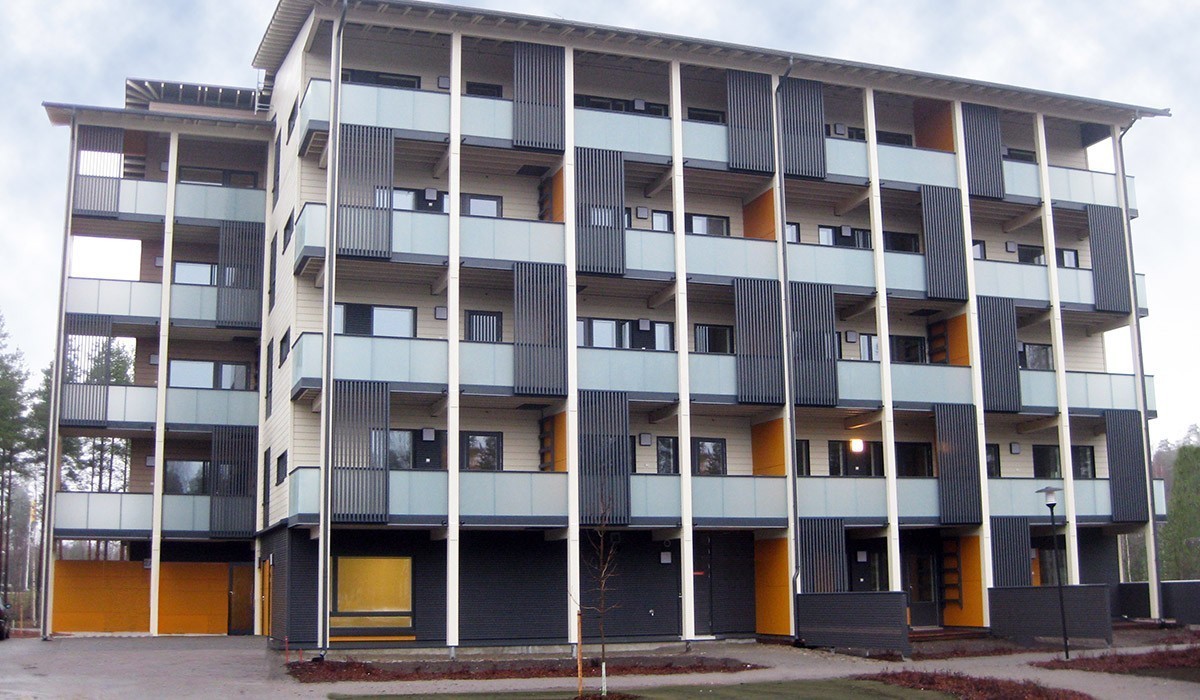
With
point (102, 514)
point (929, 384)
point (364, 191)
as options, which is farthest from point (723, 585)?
point (102, 514)

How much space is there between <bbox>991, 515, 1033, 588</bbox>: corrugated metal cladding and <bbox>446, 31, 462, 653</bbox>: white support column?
16.4m

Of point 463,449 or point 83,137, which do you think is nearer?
point 463,449

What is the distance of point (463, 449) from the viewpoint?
114 ft

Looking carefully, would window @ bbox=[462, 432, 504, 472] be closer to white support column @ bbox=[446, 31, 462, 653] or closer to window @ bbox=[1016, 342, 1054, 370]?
white support column @ bbox=[446, 31, 462, 653]

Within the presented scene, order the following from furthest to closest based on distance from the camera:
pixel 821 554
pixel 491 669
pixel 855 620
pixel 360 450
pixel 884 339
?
pixel 884 339, pixel 821 554, pixel 360 450, pixel 855 620, pixel 491 669

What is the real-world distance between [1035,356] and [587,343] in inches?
625

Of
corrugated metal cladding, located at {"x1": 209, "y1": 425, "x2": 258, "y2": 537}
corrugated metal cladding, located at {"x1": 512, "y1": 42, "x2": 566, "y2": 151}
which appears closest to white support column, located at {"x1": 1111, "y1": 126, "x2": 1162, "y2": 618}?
corrugated metal cladding, located at {"x1": 512, "y1": 42, "x2": 566, "y2": 151}

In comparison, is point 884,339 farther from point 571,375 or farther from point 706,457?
point 571,375

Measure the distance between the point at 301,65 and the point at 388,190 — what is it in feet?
17.7

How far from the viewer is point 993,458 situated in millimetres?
40125

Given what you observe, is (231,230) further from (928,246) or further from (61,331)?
(928,246)

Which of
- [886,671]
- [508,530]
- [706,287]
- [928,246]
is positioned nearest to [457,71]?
[706,287]

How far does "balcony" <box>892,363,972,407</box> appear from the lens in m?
37.1

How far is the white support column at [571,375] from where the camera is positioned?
32.8 metres
